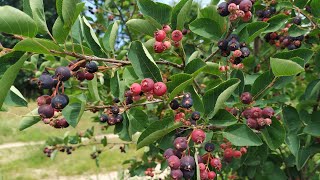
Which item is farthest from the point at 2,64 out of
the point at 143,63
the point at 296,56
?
the point at 296,56

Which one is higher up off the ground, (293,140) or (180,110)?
(180,110)

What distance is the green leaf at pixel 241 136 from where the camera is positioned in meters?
1.34

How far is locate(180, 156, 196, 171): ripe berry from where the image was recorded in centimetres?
120

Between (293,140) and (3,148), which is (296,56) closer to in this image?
(293,140)

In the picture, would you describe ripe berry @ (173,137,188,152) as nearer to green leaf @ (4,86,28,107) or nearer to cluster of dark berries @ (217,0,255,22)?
cluster of dark berries @ (217,0,255,22)

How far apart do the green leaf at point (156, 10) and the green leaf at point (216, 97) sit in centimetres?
35

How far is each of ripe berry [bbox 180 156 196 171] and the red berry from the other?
9.4 inches

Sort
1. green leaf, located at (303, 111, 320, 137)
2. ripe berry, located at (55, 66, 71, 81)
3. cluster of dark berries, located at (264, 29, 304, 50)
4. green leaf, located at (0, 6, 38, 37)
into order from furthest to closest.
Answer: cluster of dark berries, located at (264, 29, 304, 50)
green leaf, located at (303, 111, 320, 137)
ripe berry, located at (55, 66, 71, 81)
green leaf, located at (0, 6, 38, 37)

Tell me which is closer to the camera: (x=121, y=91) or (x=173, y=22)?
(x=173, y=22)

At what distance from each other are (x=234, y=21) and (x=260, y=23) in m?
0.10

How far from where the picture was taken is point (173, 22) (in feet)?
4.87

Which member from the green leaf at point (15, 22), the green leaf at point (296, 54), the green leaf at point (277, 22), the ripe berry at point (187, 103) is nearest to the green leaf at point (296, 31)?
the green leaf at point (277, 22)

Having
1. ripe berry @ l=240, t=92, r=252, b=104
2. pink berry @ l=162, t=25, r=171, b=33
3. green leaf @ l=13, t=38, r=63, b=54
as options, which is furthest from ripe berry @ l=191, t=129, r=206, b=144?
green leaf @ l=13, t=38, r=63, b=54

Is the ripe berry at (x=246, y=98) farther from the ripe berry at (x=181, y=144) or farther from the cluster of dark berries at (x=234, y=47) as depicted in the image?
the ripe berry at (x=181, y=144)
